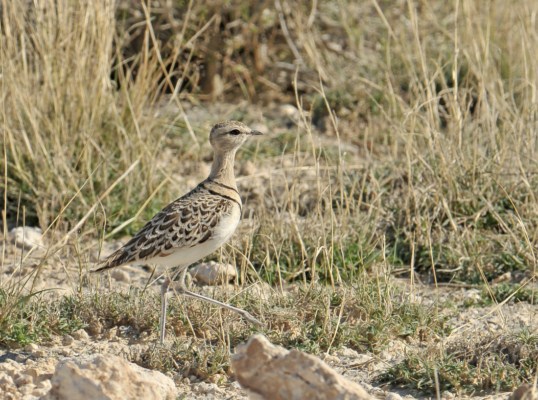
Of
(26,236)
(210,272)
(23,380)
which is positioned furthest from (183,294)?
(26,236)

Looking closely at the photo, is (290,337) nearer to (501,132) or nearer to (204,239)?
(204,239)

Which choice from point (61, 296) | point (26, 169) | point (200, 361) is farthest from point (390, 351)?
point (26, 169)

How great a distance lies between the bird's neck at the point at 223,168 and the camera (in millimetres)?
5129

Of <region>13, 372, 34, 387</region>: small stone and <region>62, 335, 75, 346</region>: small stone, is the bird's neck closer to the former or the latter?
<region>62, 335, 75, 346</region>: small stone

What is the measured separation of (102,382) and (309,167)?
7.64 ft

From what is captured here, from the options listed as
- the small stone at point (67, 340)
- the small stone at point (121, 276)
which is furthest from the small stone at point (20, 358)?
the small stone at point (121, 276)

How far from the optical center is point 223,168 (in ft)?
16.9

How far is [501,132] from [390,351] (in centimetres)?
229

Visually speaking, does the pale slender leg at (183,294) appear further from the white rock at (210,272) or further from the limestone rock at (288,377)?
the limestone rock at (288,377)

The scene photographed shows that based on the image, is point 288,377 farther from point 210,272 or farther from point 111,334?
point 210,272

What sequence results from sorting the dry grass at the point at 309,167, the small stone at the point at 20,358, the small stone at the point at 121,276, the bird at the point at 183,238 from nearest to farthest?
the small stone at the point at 20,358
the bird at the point at 183,238
the dry grass at the point at 309,167
the small stone at the point at 121,276

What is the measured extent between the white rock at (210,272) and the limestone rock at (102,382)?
159 centimetres

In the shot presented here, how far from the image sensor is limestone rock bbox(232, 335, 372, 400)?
11.2 feet

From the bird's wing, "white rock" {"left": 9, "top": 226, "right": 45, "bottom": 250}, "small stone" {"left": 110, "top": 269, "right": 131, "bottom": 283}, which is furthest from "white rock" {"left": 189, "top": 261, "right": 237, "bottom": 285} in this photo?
"white rock" {"left": 9, "top": 226, "right": 45, "bottom": 250}
